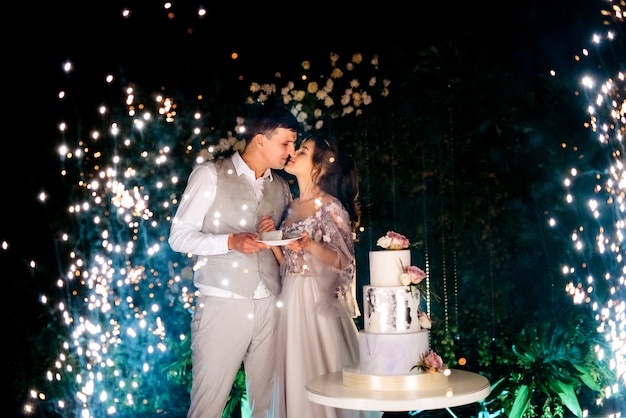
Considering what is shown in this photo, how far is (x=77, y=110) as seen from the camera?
4617 mm

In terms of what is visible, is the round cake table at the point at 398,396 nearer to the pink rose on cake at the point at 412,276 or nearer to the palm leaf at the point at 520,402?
the pink rose on cake at the point at 412,276

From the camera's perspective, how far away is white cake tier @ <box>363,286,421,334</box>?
11.5 ft

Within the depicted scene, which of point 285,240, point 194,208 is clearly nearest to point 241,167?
point 194,208

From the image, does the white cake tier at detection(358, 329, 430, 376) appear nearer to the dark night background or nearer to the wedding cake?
the wedding cake

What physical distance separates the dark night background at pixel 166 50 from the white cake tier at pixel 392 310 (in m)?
1.97

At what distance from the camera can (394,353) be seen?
3.44 metres

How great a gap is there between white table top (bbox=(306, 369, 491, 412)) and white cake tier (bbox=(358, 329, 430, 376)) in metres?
0.13

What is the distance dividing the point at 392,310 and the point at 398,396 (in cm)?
41

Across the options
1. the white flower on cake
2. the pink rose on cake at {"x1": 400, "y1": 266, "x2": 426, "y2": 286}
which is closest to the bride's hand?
the pink rose on cake at {"x1": 400, "y1": 266, "x2": 426, "y2": 286}

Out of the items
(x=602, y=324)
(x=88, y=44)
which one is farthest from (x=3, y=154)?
(x=602, y=324)

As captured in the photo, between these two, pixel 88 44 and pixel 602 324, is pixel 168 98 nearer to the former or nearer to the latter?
pixel 88 44

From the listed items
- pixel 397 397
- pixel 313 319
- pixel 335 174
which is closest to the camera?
pixel 397 397

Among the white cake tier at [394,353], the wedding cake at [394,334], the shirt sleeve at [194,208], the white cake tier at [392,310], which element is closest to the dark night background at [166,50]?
the shirt sleeve at [194,208]

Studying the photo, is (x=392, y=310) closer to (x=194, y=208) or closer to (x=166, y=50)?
(x=194, y=208)
